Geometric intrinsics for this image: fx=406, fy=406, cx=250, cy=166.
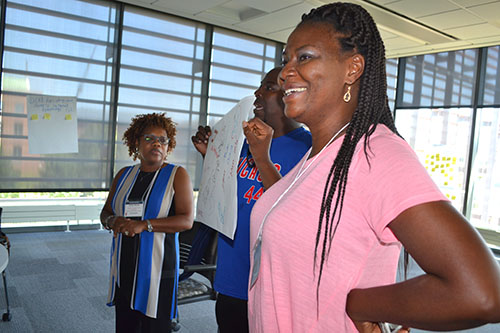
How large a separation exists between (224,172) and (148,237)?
32.1 inches

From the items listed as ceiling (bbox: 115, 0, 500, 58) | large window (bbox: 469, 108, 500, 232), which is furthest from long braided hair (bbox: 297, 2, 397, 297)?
large window (bbox: 469, 108, 500, 232)

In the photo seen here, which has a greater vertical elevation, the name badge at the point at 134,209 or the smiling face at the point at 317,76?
the smiling face at the point at 317,76

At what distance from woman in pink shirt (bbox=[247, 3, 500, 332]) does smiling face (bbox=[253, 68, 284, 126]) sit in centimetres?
70

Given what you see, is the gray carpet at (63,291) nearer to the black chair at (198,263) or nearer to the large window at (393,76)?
the black chair at (198,263)

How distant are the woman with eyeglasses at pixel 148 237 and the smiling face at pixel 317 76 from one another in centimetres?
151

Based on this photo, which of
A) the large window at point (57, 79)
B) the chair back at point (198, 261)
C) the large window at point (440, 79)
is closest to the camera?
the chair back at point (198, 261)

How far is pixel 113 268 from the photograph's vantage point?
229 centimetres

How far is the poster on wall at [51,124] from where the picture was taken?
209 inches

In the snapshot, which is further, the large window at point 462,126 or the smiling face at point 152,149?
the large window at point 462,126

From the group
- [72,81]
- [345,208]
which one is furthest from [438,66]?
[345,208]

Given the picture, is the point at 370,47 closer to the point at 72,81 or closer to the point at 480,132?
the point at 72,81

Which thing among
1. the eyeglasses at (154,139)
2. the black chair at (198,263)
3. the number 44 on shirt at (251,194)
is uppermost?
the eyeglasses at (154,139)

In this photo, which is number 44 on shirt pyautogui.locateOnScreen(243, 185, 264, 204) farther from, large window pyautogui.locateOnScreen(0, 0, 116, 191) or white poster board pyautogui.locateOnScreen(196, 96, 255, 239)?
large window pyautogui.locateOnScreen(0, 0, 116, 191)

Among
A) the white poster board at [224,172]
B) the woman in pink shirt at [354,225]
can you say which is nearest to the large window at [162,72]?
the white poster board at [224,172]
